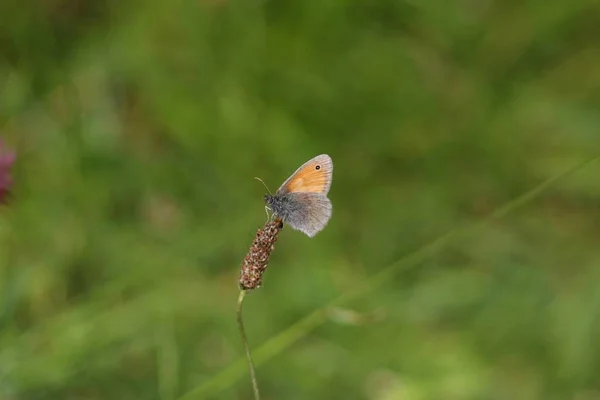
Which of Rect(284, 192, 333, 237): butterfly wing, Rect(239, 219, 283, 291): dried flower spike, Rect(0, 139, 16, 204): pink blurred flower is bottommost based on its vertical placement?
Rect(239, 219, 283, 291): dried flower spike

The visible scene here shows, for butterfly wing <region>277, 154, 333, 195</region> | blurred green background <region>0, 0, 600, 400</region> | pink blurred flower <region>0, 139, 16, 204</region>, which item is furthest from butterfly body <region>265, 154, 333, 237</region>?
blurred green background <region>0, 0, 600, 400</region>

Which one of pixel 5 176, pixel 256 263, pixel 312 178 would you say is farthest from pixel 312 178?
pixel 5 176

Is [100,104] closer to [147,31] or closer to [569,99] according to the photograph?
[147,31]

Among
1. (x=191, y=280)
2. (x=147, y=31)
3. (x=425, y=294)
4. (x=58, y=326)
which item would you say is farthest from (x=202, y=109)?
(x=425, y=294)

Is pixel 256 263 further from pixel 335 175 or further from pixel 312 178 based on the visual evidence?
pixel 335 175

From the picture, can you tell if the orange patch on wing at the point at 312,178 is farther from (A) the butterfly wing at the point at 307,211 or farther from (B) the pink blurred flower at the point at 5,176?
(B) the pink blurred flower at the point at 5,176

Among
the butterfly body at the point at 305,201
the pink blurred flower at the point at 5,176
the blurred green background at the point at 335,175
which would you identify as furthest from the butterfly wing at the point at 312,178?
the blurred green background at the point at 335,175

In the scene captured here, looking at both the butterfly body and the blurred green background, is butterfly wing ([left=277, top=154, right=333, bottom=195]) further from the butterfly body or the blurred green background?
the blurred green background
